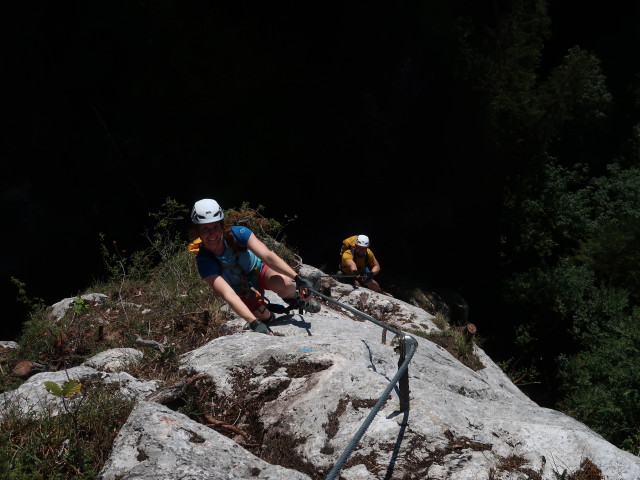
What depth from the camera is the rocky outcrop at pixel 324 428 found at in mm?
2953

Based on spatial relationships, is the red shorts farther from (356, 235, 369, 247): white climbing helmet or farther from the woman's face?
(356, 235, 369, 247): white climbing helmet

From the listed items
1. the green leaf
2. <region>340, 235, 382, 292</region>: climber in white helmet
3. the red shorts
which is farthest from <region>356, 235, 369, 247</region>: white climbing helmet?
the green leaf

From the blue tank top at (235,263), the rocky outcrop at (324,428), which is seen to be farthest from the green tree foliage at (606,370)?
the rocky outcrop at (324,428)

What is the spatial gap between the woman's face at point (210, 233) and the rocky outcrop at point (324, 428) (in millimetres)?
781

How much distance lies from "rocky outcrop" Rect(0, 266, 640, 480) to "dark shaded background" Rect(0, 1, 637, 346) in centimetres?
1396

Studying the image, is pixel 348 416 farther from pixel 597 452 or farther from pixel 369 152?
pixel 369 152

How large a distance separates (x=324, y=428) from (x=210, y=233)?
1892 mm

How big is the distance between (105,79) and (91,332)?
1537 cm

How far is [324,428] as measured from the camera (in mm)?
3340

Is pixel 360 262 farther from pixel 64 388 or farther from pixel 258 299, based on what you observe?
pixel 64 388

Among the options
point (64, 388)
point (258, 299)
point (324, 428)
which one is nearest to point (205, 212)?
point (258, 299)

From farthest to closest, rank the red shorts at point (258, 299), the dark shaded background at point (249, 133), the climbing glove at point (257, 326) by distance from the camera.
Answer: the dark shaded background at point (249, 133)
the red shorts at point (258, 299)
the climbing glove at point (257, 326)

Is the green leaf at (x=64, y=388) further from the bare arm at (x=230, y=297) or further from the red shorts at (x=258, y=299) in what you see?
the red shorts at (x=258, y=299)

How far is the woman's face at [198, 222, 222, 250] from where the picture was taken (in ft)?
15.1
